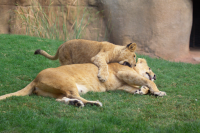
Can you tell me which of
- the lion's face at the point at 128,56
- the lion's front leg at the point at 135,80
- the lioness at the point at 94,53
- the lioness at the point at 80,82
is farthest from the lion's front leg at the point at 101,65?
the lion's face at the point at 128,56

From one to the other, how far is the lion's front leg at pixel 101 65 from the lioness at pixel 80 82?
12cm

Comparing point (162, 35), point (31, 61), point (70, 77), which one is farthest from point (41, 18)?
point (70, 77)

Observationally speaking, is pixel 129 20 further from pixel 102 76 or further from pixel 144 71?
pixel 102 76

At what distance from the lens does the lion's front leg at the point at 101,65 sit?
5.49 m

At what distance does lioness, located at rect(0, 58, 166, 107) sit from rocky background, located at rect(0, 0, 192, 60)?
18.3ft

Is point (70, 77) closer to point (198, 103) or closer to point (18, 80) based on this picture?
point (18, 80)

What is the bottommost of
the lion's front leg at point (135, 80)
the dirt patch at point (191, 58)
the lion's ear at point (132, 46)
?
the dirt patch at point (191, 58)

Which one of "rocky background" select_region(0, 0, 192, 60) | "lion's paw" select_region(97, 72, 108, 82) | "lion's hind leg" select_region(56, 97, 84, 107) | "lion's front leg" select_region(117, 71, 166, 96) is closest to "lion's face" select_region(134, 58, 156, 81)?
"lion's front leg" select_region(117, 71, 166, 96)

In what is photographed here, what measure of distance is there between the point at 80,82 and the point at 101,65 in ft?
2.76

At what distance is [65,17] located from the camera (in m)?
13.0

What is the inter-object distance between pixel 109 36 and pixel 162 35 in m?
2.91

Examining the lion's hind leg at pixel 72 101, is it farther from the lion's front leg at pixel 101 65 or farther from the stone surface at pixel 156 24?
the stone surface at pixel 156 24

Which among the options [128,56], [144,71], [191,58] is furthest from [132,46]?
[191,58]

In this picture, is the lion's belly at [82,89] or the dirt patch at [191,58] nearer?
the lion's belly at [82,89]
